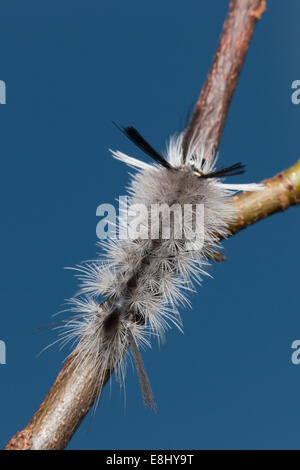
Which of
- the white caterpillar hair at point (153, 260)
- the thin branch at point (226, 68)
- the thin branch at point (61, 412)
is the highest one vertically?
the thin branch at point (226, 68)

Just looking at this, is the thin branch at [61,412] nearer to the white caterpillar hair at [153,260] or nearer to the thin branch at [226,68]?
the white caterpillar hair at [153,260]

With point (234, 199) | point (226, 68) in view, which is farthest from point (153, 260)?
point (226, 68)

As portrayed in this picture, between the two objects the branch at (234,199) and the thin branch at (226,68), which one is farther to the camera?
the thin branch at (226,68)

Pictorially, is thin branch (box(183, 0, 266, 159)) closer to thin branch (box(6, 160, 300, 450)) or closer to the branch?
the branch

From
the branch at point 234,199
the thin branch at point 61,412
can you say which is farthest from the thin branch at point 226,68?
the thin branch at point 61,412

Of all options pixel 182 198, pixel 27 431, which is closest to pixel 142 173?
pixel 182 198

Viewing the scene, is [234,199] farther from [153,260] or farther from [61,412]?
[61,412]

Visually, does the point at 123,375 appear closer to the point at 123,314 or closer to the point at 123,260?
A: the point at 123,314
